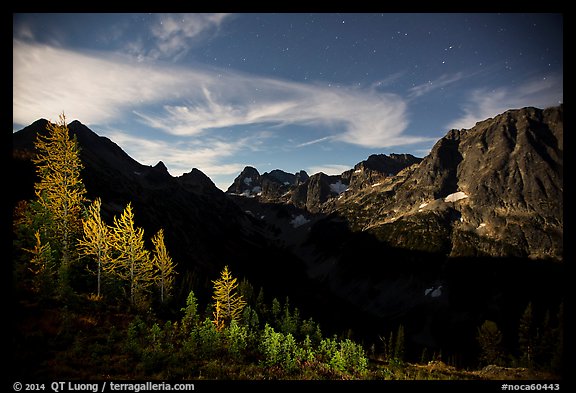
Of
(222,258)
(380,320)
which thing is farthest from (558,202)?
(222,258)

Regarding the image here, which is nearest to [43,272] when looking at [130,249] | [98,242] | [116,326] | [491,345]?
[98,242]

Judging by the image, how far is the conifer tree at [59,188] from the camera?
21562mm

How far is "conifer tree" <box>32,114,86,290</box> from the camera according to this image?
21.6 meters

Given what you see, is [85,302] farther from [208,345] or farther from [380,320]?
[380,320]

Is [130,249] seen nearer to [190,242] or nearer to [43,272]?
[43,272]

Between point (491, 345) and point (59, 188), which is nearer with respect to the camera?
point (59, 188)

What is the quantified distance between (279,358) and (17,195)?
76953 mm

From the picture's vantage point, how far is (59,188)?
2236 centimetres

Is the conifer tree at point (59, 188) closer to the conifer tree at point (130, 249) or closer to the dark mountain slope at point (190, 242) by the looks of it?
the conifer tree at point (130, 249)

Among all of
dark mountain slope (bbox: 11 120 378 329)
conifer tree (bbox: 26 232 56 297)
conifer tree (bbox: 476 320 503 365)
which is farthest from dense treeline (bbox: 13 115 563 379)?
conifer tree (bbox: 476 320 503 365)

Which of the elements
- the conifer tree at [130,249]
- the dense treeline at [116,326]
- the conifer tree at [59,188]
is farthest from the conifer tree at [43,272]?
the conifer tree at [130,249]

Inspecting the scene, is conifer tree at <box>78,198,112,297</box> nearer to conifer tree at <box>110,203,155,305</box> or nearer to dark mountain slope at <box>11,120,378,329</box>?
conifer tree at <box>110,203,155,305</box>

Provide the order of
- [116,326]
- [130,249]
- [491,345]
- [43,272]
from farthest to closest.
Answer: [491,345], [130,249], [43,272], [116,326]

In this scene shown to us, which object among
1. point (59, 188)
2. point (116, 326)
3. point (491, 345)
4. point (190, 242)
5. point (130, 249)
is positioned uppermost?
point (190, 242)
